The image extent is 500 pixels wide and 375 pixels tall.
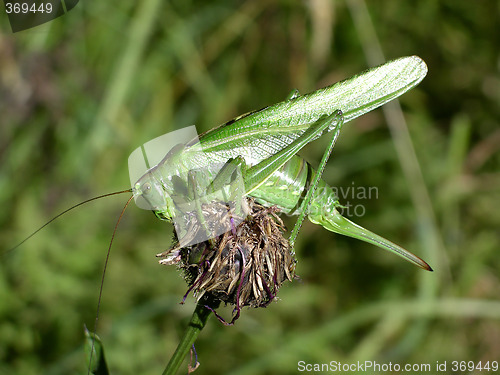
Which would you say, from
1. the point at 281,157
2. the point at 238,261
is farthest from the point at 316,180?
the point at 238,261

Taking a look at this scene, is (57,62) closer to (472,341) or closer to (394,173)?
(394,173)

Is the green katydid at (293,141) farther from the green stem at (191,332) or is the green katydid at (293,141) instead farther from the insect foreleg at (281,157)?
the green stem at (191,332)

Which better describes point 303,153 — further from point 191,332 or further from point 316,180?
point 191,332

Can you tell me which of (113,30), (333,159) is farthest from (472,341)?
(113,30)

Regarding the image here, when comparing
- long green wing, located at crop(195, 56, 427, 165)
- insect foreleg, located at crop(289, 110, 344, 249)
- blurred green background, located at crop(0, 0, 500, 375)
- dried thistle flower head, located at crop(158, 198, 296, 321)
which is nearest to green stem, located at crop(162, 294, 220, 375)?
dried thistle flower head, located at crop(158, 198, 296, 321)

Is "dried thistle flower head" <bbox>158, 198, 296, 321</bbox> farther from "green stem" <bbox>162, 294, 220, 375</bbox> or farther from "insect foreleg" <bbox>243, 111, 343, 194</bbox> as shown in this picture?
"insect foreleg" <bbox>243, 111, 343, 194</bbox>
